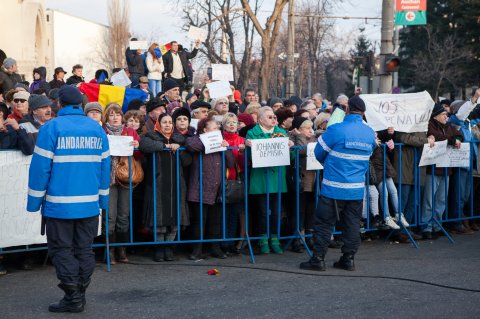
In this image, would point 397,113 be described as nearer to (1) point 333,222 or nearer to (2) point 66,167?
(1) point 333,222

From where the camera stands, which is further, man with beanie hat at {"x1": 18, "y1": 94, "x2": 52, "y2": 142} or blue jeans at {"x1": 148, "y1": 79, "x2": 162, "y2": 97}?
blue jeans at {"x1": 148, "y1": 79, "x2": 162, "y2": 97}

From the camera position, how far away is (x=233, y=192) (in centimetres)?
938

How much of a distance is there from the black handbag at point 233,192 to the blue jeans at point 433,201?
3.02m

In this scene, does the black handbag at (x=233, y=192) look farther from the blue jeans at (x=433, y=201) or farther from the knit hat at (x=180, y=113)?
the blue jeans at (x=433, y=201)

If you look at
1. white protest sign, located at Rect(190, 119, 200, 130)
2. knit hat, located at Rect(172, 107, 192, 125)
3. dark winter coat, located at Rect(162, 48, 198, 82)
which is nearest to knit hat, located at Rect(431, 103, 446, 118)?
white protest sign, located at Rect(190, 119, 200, 130)

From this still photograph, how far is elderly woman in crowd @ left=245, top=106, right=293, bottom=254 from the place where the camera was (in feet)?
31.4

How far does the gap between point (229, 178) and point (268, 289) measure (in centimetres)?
214

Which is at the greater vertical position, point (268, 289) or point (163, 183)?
point (163, 183)

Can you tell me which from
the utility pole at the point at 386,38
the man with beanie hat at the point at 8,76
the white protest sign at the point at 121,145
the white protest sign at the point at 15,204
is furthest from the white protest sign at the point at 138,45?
the white protest sign at the point at 15,204

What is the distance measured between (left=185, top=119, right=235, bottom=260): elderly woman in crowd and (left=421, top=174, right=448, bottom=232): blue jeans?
3.23 m

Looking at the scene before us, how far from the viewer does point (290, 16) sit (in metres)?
26.2

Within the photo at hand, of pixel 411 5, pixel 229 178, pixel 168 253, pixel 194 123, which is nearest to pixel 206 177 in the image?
pixel 229 178

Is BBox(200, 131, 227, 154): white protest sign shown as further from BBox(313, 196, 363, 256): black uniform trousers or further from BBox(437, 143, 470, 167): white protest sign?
BBox(437, 143, 470, 167): white protest sign

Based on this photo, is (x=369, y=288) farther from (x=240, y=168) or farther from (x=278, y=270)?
(x=240, y=168)
